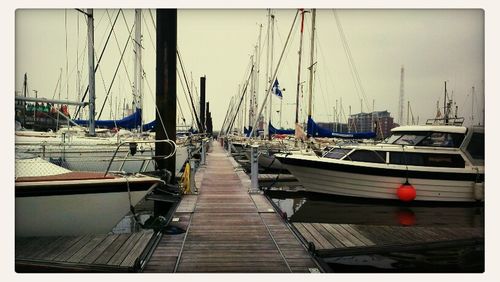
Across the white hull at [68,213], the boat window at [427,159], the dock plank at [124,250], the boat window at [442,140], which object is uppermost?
the boat window at [442,140]

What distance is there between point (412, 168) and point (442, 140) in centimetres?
166

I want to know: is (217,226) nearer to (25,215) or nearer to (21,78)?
(25,215)

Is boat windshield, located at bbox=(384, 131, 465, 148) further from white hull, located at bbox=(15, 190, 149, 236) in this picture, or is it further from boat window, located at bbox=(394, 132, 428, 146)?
white hull, located at bbox=(15, 190, 149, 236)

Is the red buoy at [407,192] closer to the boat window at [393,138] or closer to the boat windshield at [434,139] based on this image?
the boat windshield at [434,139]

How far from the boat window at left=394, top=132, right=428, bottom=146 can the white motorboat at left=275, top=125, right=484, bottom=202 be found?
0.03 metres

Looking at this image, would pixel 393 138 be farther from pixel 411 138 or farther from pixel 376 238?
pixel 376 238

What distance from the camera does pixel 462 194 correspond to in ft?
38.4

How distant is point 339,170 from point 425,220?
304 cm

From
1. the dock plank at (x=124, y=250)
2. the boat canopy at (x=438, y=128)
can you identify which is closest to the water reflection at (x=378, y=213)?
the boat canopy at (x=438, y=128)

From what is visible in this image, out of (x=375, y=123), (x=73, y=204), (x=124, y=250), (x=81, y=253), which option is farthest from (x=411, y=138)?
(x=81, y=253)

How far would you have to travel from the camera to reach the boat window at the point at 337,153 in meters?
12.8

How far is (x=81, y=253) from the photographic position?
216 inches

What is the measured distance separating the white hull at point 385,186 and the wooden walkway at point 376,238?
175 inches

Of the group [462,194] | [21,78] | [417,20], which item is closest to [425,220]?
[462,194]
